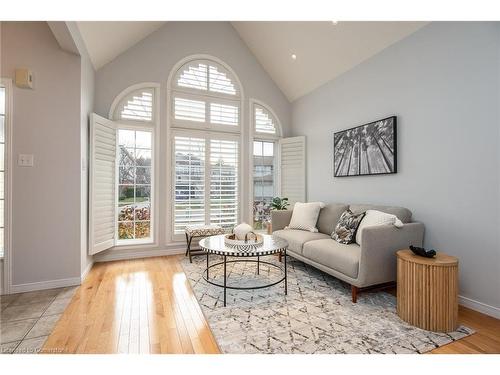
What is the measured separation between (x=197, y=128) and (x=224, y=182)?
1.00 m

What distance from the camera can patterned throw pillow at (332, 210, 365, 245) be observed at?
2660 millimetres

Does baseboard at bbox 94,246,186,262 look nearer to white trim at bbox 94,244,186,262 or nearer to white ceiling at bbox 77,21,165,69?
white trim at bbox 94,244,186,262

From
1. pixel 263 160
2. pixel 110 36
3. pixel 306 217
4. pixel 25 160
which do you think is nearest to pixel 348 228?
pixel 306 217

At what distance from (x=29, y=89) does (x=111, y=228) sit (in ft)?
6.06

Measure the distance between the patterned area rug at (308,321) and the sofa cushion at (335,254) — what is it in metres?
0.28

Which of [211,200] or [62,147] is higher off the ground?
[62,147]

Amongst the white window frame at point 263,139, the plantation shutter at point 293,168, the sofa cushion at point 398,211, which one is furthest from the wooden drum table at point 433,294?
the white window frame at point 263,139

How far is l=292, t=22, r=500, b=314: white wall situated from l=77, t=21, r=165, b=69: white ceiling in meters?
3.06

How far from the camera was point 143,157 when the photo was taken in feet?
12.4

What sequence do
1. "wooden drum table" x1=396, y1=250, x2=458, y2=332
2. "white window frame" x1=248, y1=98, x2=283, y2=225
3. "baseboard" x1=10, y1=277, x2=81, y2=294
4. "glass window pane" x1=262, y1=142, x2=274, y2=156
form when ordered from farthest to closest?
"glass window pane" x1=262, y1=142, x2=274, y2=156
"white window frame" x1=248, y1=98, x2=283, y2=225
"baseboard" x1=10, y1=277, x2=81, y2=294
"wooden drum table" x1=396, y1=250, x2=458, y2=332

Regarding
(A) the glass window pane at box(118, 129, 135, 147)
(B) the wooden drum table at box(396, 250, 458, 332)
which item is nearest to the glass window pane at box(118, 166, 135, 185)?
(A) the glass window pane at box(118, 129, 135, 147)

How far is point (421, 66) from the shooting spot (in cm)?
259
